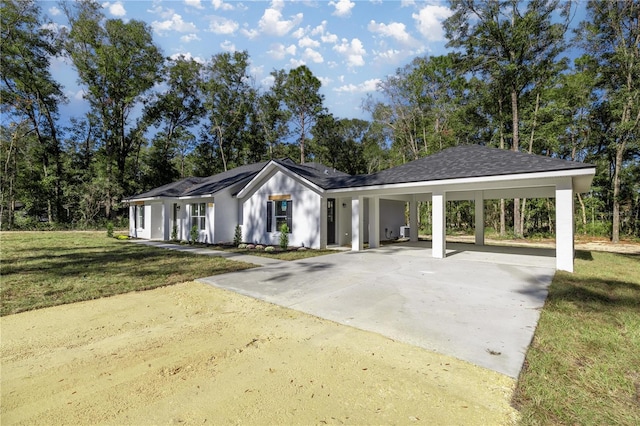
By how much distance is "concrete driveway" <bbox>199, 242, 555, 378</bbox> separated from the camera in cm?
347

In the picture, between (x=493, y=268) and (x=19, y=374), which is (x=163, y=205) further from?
(x=493, y=268)

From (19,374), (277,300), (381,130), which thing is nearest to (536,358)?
(277,300)

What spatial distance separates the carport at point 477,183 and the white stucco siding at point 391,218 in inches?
154

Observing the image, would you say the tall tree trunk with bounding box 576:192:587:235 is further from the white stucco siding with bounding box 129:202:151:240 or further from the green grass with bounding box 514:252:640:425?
the white stucco siding with bounding box 129:202:151:240

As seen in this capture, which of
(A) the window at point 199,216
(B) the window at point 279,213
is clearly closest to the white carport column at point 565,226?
(B) the window at point 279,213

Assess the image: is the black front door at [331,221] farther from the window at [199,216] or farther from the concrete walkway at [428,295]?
the window at [199,216]

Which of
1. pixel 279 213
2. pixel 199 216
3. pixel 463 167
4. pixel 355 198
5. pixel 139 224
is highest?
pixel 463 167

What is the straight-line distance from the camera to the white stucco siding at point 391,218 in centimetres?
1695

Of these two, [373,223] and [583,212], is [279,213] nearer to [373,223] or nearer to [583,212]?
[373,223]

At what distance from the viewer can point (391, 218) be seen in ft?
58.4

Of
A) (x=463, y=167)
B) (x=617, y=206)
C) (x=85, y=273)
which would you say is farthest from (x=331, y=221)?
(x=617, y=206)

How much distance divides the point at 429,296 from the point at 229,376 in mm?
3827

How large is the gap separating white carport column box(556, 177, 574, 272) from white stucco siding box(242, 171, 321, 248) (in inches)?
309

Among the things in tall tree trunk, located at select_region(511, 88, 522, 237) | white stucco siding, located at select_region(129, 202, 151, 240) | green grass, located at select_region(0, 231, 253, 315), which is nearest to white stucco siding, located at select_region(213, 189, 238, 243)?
green grass, located at select_region(0, 231, 253, 315)
